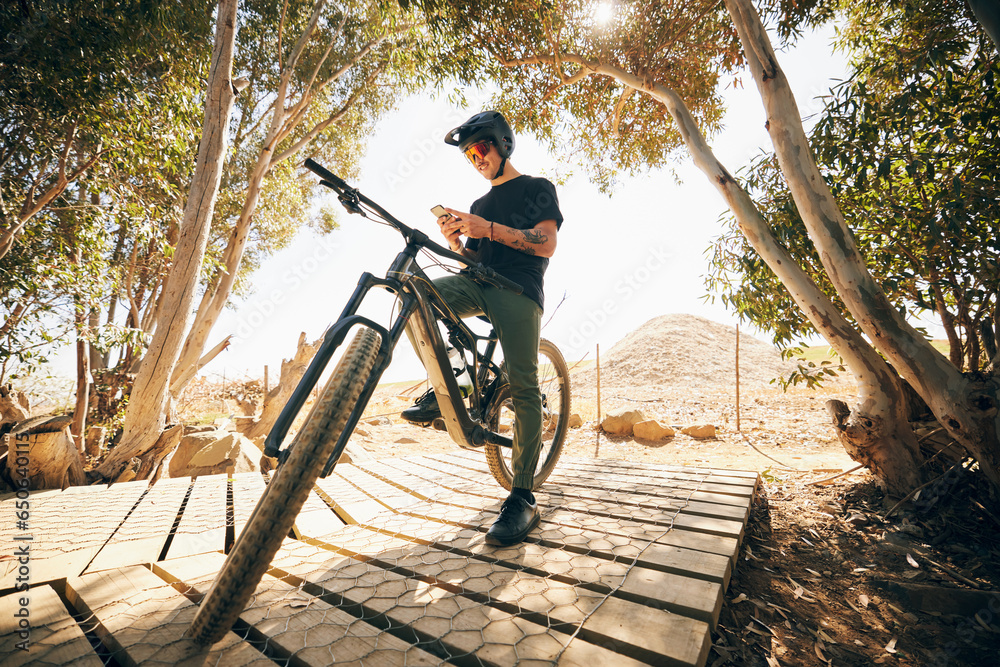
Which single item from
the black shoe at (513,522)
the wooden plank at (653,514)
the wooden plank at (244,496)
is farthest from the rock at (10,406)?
the wooden plank at (653,514)

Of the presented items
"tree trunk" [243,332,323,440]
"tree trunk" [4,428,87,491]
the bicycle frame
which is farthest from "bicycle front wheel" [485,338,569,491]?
"tree trunk" [243,332,323,440]

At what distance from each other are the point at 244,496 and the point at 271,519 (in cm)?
167

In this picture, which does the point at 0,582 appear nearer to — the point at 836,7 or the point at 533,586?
the point at 533,586

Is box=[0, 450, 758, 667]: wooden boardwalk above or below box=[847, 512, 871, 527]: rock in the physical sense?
below

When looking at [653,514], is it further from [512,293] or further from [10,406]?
[10,406]

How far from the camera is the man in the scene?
1.87 m

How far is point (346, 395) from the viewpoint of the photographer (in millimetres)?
1083

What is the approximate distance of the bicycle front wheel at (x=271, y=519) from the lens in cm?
95

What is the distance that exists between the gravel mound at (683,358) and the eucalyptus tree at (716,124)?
34.9 ft

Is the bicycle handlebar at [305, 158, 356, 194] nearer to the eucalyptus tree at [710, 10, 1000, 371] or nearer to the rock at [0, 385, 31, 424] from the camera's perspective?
the eucalyptus tree at [710, 10, 1000, 371]

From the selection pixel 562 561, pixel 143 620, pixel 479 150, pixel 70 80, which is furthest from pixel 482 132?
pixel 70 80

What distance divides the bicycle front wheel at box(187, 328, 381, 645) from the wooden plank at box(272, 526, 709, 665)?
38 cm

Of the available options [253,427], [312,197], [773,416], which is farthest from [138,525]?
[773,416]

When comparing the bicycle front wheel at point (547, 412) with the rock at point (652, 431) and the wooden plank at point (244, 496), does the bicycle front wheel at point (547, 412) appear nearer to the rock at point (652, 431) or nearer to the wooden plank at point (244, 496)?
the wooden plank at point (244, 496)
